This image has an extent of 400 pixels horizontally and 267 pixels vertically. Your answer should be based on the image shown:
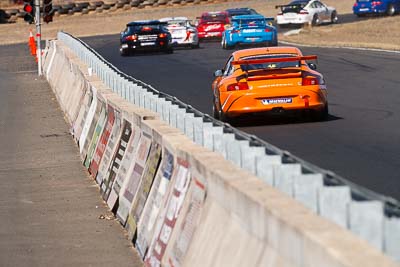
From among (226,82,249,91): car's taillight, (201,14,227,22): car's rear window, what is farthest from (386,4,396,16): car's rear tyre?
(226,82,249,91): car's taillight

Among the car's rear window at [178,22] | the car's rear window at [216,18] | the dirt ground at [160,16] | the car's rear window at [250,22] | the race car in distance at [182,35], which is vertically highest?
the car's rear window at [250,22]

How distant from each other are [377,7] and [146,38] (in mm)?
22738

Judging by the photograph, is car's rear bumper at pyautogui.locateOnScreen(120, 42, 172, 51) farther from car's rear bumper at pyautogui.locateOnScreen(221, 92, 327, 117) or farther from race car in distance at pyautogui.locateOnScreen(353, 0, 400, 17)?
car's rear bumper at pyautogui.locateOnScreen(221, 92, 327, 117)

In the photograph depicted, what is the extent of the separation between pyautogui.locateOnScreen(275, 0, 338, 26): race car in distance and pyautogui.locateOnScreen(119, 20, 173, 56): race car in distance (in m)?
17.7

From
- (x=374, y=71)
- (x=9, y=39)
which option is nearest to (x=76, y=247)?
(x=374, y=71)

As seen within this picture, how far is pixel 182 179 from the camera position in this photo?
899 centimetres

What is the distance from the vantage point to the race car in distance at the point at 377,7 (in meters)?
65.8

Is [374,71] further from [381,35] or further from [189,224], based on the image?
[189,224]

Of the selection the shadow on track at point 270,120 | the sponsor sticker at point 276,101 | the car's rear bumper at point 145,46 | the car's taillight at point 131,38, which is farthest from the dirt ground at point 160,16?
the sponsor sticker at point 276,101

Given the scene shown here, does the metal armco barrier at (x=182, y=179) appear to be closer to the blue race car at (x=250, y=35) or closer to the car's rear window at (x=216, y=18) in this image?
the blue race car at (x=250, y=35)

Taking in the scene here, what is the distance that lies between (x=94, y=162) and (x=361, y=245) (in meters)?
11.5

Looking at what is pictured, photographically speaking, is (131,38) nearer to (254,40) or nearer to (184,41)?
(184,41)

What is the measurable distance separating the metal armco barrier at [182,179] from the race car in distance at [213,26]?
131 ft

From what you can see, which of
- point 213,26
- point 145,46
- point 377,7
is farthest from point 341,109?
point 377,7
